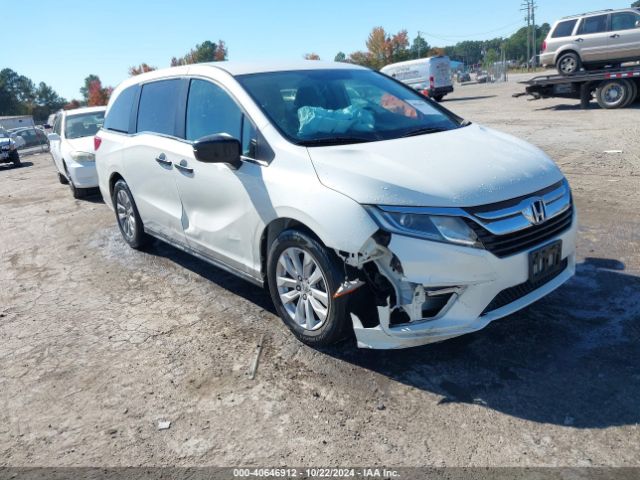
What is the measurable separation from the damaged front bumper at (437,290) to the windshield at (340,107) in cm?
107

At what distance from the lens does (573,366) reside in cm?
318

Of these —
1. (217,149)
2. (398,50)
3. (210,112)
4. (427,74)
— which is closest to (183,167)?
(210,112)

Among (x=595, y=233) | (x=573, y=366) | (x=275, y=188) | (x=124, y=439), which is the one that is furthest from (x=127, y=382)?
(x=595, y=233)

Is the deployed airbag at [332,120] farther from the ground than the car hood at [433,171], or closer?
farther from the ground

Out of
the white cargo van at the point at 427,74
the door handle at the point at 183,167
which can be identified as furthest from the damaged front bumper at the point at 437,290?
the white cargo van at the point at 427,74

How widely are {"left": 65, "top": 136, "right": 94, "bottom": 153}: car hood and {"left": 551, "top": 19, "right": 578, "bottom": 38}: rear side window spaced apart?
50.1 feet

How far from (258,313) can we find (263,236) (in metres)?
0.80

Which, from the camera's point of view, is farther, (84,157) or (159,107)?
(84,157)

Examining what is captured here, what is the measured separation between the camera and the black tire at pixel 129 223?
5766mm

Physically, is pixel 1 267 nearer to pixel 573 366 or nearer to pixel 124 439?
pixel 124 439

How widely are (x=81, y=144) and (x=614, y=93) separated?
48.7 feet

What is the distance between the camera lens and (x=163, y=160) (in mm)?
4723

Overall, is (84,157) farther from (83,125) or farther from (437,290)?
(437,290)

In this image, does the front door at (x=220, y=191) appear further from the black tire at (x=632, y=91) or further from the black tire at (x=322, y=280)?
the black tire at (x=632, y=91)
